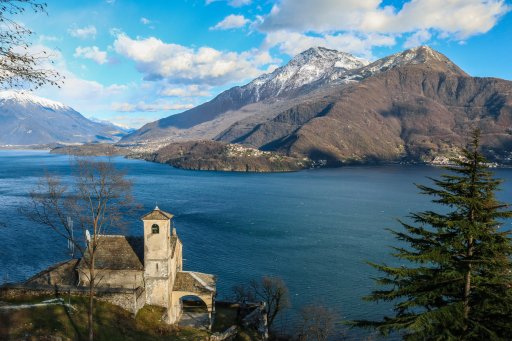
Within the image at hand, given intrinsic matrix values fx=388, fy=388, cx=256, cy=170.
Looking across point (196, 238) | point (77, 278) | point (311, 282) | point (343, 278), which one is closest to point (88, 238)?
point (77, 278)

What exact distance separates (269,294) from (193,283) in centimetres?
1434

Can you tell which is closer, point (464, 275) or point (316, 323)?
point (464, 275)

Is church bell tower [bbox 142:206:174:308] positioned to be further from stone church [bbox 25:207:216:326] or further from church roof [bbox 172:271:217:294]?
church roof [bbox 172:271:217:294]

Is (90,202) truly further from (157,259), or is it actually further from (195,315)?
(195,315)

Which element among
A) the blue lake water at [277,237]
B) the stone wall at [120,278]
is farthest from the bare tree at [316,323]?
the stone wall at [120,278]

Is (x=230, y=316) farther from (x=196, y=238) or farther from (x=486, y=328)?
(x=196, y=238)

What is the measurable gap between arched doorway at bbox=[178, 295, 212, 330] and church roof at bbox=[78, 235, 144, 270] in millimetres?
7424

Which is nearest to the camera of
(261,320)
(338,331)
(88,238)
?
(88,238)

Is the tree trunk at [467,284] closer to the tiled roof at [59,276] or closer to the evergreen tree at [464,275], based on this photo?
the evergreen tree at [464,275]

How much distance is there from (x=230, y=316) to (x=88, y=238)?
1703cm

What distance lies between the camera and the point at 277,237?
313ft

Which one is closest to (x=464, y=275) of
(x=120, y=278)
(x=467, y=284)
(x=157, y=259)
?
(x=467, y=284)

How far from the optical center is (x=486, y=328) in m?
Answer: 14.8

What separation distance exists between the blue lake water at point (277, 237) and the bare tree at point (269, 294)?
225 cm
